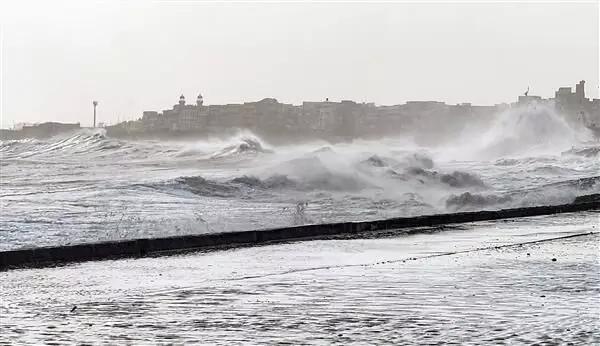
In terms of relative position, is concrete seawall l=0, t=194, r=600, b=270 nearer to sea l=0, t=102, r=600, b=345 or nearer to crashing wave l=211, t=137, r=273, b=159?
sea l=0, t=102, r=600, b=345

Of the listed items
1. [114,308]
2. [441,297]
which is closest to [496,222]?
[441,297]

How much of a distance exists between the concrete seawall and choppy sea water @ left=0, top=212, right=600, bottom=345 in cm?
43

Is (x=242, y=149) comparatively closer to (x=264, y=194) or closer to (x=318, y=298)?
(x=264, y=194)

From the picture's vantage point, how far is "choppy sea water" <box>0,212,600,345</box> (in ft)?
A: 14.1

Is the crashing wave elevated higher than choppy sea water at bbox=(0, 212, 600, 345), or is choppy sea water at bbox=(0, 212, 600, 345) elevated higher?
the crashing wave

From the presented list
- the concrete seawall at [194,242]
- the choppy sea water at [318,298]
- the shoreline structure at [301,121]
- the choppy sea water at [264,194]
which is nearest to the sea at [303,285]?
the choppy sea water at [318,298]

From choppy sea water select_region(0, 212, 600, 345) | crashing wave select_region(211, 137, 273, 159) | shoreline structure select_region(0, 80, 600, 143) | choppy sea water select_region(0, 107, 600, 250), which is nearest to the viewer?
choppy sea water select_region(0, 212, 600, 345)

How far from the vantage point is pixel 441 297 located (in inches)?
217

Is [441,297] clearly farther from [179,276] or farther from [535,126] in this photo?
[535,126]

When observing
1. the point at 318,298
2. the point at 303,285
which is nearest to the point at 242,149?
Result: the point at 303,285

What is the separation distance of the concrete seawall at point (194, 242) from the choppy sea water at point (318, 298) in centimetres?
43

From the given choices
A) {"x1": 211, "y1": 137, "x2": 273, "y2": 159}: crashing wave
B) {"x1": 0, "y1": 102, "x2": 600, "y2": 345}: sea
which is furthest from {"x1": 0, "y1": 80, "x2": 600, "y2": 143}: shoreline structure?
{"x1": 0, "y1": 102, "x2": 600, "y2": 345}: sea

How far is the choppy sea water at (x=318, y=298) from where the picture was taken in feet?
14.1

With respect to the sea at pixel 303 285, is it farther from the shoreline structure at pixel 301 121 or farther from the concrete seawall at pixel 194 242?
the shoreline structure at pixel 301 121
